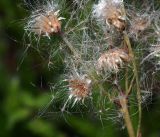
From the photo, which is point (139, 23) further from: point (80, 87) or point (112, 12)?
point (80, 87)

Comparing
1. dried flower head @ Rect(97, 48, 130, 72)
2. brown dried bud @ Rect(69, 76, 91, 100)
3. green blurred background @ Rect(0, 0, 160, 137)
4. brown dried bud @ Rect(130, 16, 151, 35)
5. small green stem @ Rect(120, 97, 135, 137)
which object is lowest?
green blurred background @ Rect(0, 0, 160, 137)

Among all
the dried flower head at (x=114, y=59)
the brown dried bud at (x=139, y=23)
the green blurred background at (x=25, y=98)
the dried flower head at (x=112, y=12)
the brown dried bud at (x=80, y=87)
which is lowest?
the green blurred background at (x=25, y=98)

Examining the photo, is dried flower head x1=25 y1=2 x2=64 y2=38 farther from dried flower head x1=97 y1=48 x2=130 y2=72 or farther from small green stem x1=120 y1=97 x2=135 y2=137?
small green stem x1=120 y1=97 x2=135 y2=137

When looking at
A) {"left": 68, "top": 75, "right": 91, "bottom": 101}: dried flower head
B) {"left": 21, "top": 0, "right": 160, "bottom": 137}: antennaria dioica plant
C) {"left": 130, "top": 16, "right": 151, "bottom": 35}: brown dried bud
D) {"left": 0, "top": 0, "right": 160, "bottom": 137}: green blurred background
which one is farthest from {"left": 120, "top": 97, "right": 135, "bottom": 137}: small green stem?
{"left": 0, "top": 0, "right": 160, "bottom": 137}: green blurred background

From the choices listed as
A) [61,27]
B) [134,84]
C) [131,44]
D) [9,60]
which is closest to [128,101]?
[134,84]

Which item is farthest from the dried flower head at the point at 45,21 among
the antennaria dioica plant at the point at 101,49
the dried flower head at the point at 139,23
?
the dried flower head at the point at 139,23

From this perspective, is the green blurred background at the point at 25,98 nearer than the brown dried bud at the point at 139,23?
No

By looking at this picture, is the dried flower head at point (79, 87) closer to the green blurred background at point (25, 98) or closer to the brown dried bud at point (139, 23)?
the brown dried bud at point (139, 23)
